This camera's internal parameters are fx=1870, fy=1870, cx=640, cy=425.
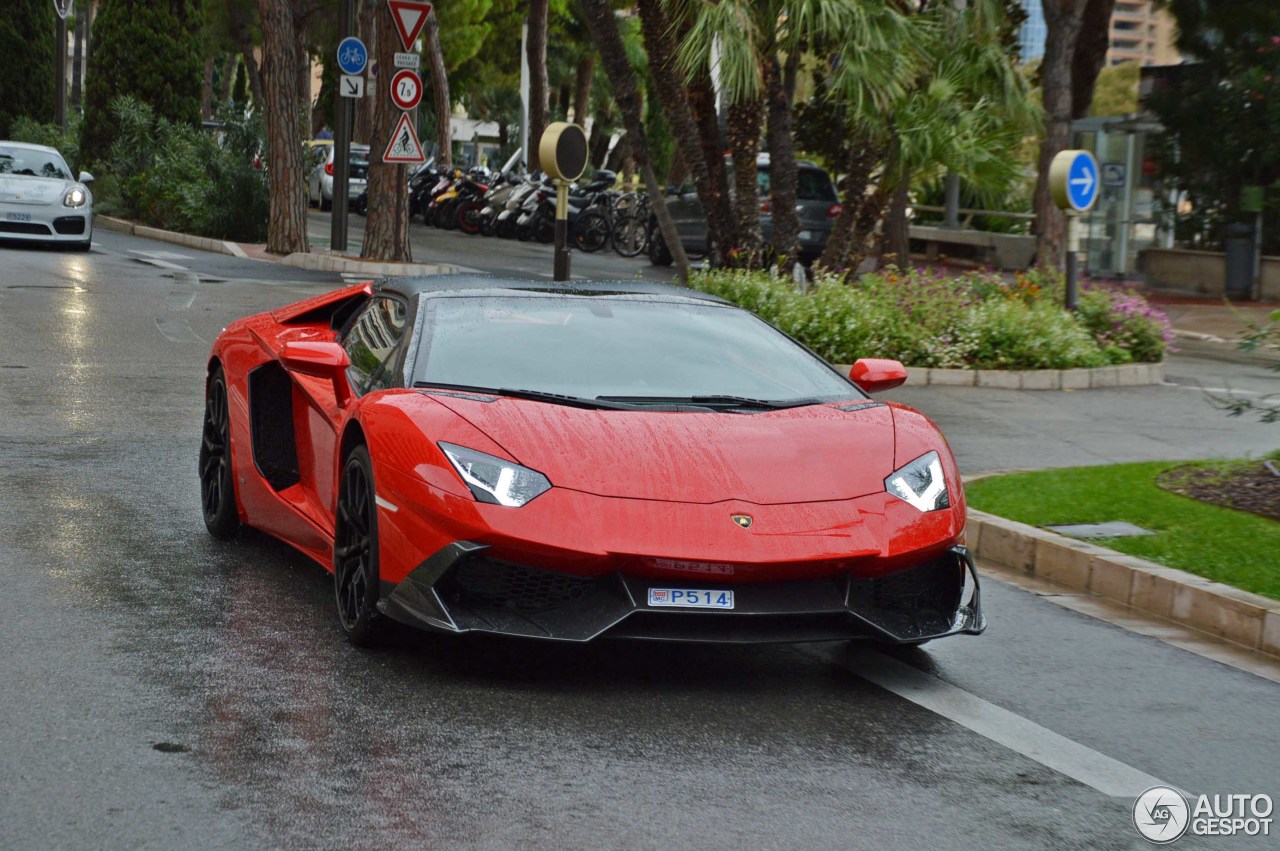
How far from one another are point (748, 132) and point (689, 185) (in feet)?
37.4

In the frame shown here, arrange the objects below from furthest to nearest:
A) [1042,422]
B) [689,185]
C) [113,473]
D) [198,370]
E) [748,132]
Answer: [689,185], [748,132], [198,370], [1042,422], [113,473]

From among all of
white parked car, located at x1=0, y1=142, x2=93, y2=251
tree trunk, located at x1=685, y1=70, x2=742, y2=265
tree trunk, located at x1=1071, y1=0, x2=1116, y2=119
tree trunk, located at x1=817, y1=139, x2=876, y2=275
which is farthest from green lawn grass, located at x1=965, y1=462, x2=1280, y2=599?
tree trunk, located at x1=1071, y1=0, x2=1116, y2=119

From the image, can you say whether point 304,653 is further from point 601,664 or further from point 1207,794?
point 1207,794

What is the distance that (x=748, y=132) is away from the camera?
19125 millimetres

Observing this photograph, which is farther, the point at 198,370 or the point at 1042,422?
the point at 198,370

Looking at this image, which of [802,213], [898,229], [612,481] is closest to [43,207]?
[802,213]

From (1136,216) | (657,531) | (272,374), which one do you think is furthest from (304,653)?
(1136,216)

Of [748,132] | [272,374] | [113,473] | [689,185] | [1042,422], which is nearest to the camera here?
[272,374]

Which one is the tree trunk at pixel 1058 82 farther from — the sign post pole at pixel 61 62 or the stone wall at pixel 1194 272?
the sign post pole at pixel 61 62

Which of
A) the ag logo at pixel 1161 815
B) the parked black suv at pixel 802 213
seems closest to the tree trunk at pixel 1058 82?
the parked black suv at pixel 802 213

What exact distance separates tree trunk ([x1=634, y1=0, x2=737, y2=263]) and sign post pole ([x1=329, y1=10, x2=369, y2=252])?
8.08m

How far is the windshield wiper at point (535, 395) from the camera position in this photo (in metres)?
5.91

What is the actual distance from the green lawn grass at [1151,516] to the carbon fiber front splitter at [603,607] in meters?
2.28

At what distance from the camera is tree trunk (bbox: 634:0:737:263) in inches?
747
